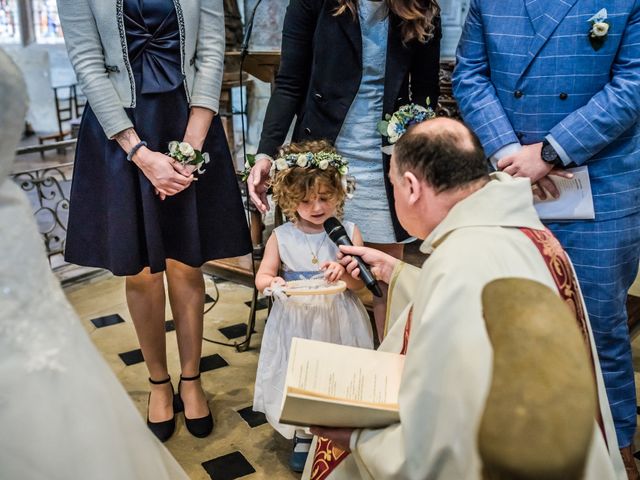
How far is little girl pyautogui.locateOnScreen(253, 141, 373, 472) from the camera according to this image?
8.69 feet

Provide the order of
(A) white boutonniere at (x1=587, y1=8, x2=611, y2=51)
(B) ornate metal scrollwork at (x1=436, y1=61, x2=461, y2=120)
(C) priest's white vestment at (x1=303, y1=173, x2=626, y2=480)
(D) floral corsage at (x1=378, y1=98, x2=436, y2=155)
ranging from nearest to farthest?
(C) priest's white vestment at (x1=303, y1=173, x2=626, y2=480), (A) white boutonniere at (x1=587, y1=8, x2=611, y2=51), (D) floral corsage at (x1=378, y1=98, x2=436, y2=155), (B) ornate metal scrollwork at (x1=436, y1=61, x2=461, y2=120)

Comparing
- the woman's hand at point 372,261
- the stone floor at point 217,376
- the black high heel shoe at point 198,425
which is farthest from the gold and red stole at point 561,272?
the black high heel shoe at point 198,425

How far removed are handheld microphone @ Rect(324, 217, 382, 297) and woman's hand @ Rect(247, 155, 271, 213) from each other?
1.01 feet

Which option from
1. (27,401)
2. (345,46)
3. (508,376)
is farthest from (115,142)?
(508,376)

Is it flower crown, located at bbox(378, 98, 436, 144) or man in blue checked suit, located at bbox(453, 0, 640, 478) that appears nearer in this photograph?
man in blue checked suit, located at bbox(453, 0, 640, 478)

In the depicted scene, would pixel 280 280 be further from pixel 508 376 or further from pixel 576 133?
pixel 508 376

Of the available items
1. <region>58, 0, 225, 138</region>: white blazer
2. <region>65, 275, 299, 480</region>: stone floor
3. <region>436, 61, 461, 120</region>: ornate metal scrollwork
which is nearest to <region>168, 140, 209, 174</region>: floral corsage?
<region>58, 0, 225, 138</region>: white blazer

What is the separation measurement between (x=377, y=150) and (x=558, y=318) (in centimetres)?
Result: 151

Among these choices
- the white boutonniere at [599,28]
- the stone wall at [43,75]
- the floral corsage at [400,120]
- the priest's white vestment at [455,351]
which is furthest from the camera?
the stone wall at [43,75]

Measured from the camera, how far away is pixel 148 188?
8.65 feet

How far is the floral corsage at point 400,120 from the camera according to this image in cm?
254

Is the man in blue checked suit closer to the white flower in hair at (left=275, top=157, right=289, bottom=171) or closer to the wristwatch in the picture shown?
the wristwatch

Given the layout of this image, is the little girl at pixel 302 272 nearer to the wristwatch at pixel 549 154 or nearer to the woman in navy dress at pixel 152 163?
the woman in navy dress at pixel 152 163

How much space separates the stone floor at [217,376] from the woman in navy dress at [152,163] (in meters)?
0.25
